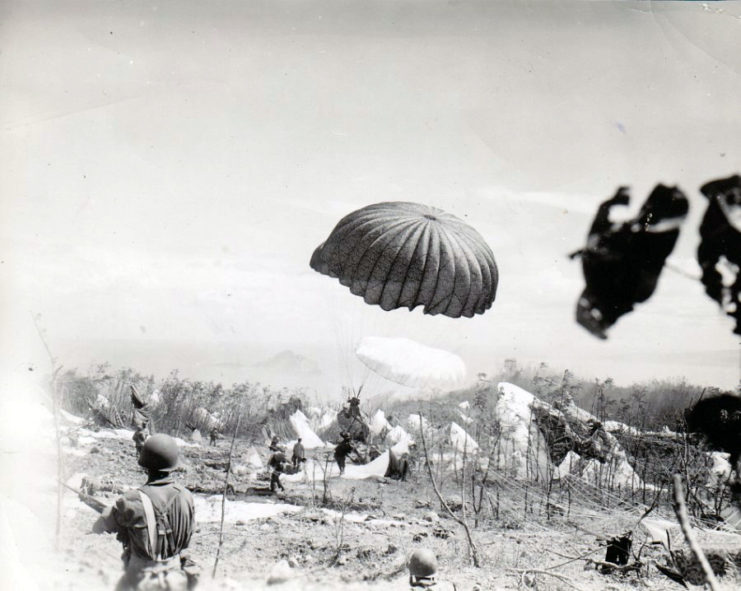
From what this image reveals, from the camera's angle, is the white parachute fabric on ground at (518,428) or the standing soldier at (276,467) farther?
the white parachute fabric on ground at (518,428)

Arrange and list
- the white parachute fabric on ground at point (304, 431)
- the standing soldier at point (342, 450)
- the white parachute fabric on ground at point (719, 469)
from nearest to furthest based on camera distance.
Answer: the white parachute fabric on ground at point (719, 469), the standing soldier at point (342, 450), the white parachute fabric on ground at point (304, 431)

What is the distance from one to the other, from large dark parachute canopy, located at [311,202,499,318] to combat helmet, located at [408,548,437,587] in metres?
2.46

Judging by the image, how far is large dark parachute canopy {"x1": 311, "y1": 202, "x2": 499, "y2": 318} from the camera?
5.70 m

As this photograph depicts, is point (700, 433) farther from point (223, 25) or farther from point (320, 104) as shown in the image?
point (223, 25)

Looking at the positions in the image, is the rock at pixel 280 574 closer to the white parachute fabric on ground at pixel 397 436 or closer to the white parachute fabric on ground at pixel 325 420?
the white parachute fabric on ground at pixel 397 436

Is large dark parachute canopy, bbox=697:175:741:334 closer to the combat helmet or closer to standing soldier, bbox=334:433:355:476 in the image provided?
the combat helmet

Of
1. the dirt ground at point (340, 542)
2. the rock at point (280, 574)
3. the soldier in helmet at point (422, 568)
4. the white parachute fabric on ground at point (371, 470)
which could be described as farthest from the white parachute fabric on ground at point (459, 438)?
the soldier in helmet at point (422, 568)

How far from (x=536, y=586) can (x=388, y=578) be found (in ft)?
4.01

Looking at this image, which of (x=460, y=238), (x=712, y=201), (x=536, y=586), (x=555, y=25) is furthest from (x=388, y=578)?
(x=555, y=25)

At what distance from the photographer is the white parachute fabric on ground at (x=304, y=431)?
10789 millimetres

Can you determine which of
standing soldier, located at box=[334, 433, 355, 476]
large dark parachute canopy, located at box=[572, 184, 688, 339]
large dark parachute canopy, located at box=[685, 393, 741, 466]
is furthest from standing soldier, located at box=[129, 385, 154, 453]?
large dark parachute canopy, located at box=[685, 393, 741, 466]

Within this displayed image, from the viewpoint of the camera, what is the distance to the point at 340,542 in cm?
532

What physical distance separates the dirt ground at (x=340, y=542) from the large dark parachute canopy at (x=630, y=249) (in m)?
2.44

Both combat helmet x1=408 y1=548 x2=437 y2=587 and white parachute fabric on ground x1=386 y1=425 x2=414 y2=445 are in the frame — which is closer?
combat helmet x1=408 y1=548 x2=437 y2=587
